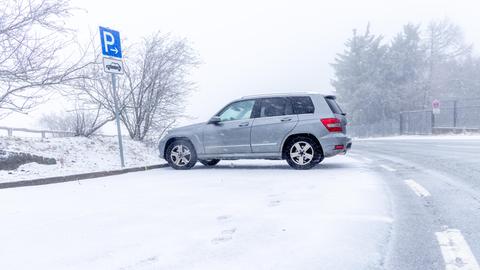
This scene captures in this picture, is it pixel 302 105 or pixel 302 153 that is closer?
pixel 302 153

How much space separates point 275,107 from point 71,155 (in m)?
4.55

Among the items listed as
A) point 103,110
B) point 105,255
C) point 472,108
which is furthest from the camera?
point 472,108

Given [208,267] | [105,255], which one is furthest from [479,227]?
[105,255]

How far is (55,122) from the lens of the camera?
18172mm

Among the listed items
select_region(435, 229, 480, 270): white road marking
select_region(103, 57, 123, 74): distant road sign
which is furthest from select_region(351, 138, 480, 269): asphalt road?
select_region(103, 57, 123, 74): distant road sign

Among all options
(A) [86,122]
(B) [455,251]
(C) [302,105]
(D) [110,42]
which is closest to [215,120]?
(C) [302,105]

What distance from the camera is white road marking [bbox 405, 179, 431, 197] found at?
4.16 metres

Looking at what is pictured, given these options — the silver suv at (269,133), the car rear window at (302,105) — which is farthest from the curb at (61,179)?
the car rear window at (302,105)

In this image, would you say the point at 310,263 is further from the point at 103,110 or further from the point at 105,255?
the point at 103,110

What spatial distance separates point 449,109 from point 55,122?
77.0 feet

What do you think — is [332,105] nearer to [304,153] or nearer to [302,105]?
[302,105]

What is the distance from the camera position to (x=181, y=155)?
8.08 m

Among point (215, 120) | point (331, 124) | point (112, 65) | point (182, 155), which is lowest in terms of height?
point (182, 155)

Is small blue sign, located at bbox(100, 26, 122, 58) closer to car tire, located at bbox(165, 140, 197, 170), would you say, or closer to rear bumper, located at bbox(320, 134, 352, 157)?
car tire, located at bbox(165, 140, 197, 170)
